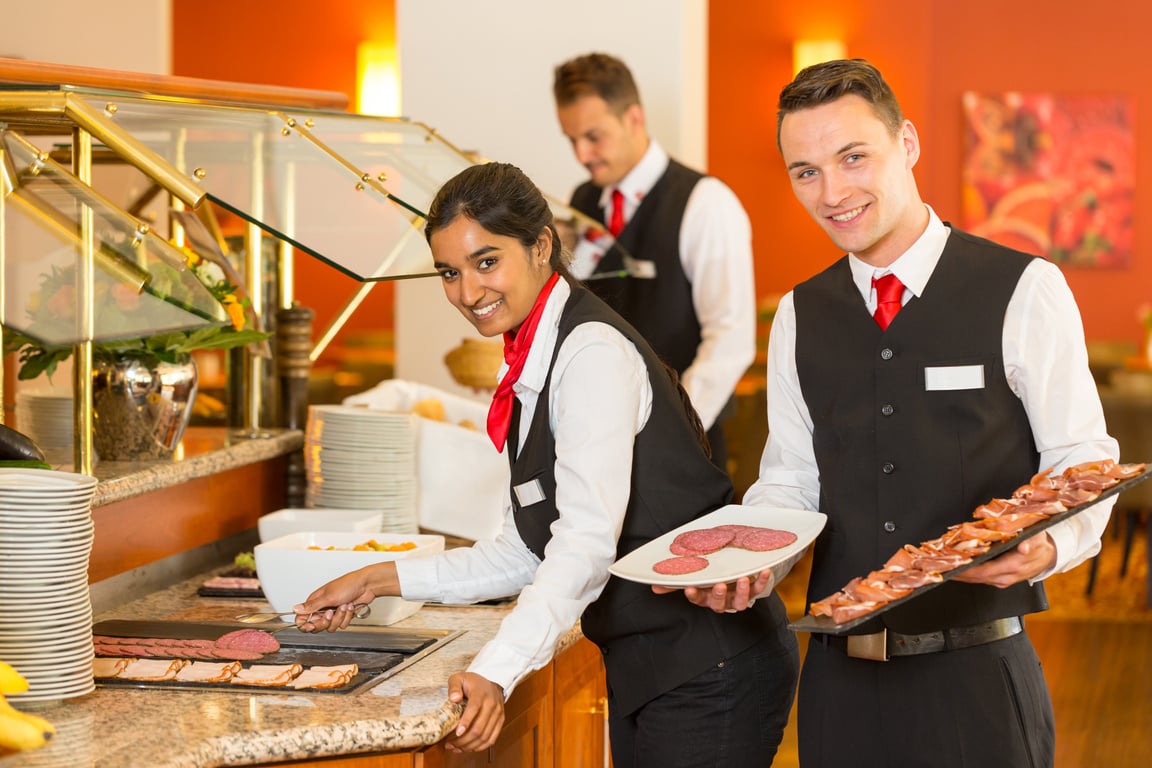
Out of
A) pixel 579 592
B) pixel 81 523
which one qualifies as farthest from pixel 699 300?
pixel 81 523

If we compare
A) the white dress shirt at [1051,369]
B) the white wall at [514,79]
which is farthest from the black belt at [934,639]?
the white wall at [514,79]

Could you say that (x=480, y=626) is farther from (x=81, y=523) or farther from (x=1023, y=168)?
(x=1023, y=168)

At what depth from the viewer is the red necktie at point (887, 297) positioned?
1.83 m

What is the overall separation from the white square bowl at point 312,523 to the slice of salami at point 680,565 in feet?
3.10

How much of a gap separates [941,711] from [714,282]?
1735 mm

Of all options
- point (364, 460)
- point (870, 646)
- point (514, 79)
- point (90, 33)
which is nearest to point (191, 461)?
point (364, 460)

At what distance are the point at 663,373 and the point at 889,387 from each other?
30 cm

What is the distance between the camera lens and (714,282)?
3.35 meters

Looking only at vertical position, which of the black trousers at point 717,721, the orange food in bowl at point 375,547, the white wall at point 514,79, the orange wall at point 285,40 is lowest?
the black trousers at point 717,721

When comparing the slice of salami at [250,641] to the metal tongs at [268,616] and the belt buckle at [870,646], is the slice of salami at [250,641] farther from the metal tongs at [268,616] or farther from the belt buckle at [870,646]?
the belt buckle at [870,646]

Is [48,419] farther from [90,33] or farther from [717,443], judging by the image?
[90,33]

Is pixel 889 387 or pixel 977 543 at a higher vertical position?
pixel 889 387

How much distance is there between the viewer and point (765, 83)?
8.62m

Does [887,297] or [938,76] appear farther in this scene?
[938,76]
